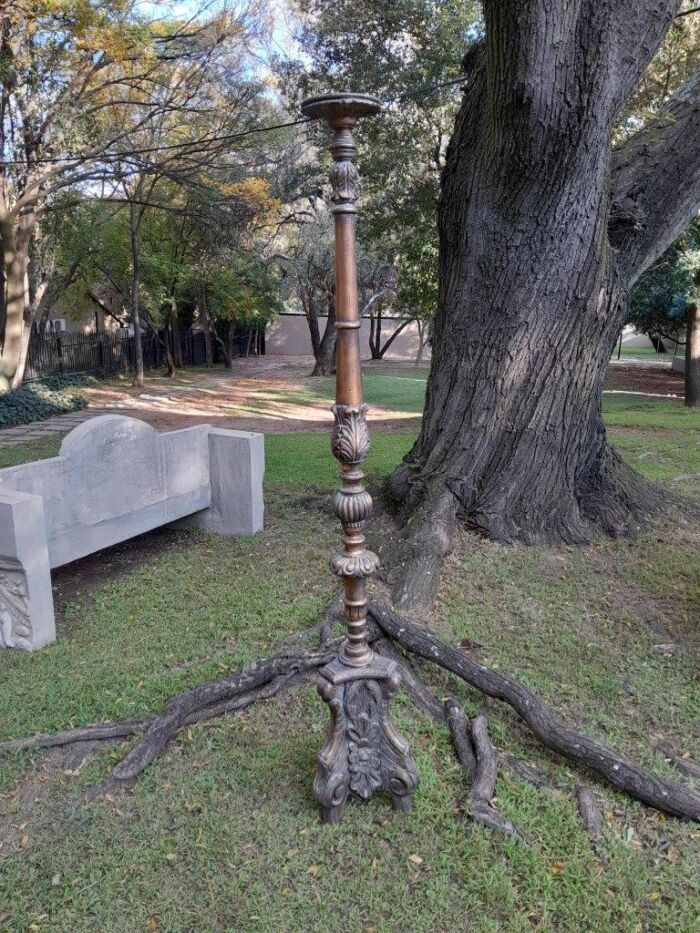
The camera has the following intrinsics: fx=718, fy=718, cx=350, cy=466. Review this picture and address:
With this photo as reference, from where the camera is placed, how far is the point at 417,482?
5.46 metres

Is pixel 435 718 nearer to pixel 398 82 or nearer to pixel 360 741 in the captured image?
pixel 360 741

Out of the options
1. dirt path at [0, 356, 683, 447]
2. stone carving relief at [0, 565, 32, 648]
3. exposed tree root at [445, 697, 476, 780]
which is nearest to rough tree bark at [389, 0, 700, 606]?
exposed tree root at [445, 697, 476, 780]

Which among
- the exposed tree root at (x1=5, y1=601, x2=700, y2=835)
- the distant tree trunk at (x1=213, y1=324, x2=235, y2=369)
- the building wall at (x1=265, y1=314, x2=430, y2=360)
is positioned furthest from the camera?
the building wall at (x1=265, y1=314, x2=430, y2=360)

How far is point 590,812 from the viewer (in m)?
2.90

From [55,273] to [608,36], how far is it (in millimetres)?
16750

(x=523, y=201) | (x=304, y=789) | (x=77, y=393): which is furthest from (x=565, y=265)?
(x=77, y=393)

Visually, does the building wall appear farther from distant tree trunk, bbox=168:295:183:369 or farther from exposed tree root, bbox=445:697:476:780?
exposed tree root, bbox=445:697:476:780

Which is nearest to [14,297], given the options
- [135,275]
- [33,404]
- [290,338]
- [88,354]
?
[33,404]

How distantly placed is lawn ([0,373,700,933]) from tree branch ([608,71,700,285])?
2275mm

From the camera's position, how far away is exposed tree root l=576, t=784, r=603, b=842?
9.23 ft

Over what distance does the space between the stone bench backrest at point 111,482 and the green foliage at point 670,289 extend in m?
9.94

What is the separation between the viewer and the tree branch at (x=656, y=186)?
5523mm

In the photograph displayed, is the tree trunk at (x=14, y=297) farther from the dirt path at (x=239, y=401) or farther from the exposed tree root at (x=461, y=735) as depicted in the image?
the exposed tree root at (x=461, y=735)

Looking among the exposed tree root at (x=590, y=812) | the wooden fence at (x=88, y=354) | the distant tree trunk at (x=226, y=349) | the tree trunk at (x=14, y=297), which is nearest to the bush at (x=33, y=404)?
the tree trunk at (x=14, y=297)
